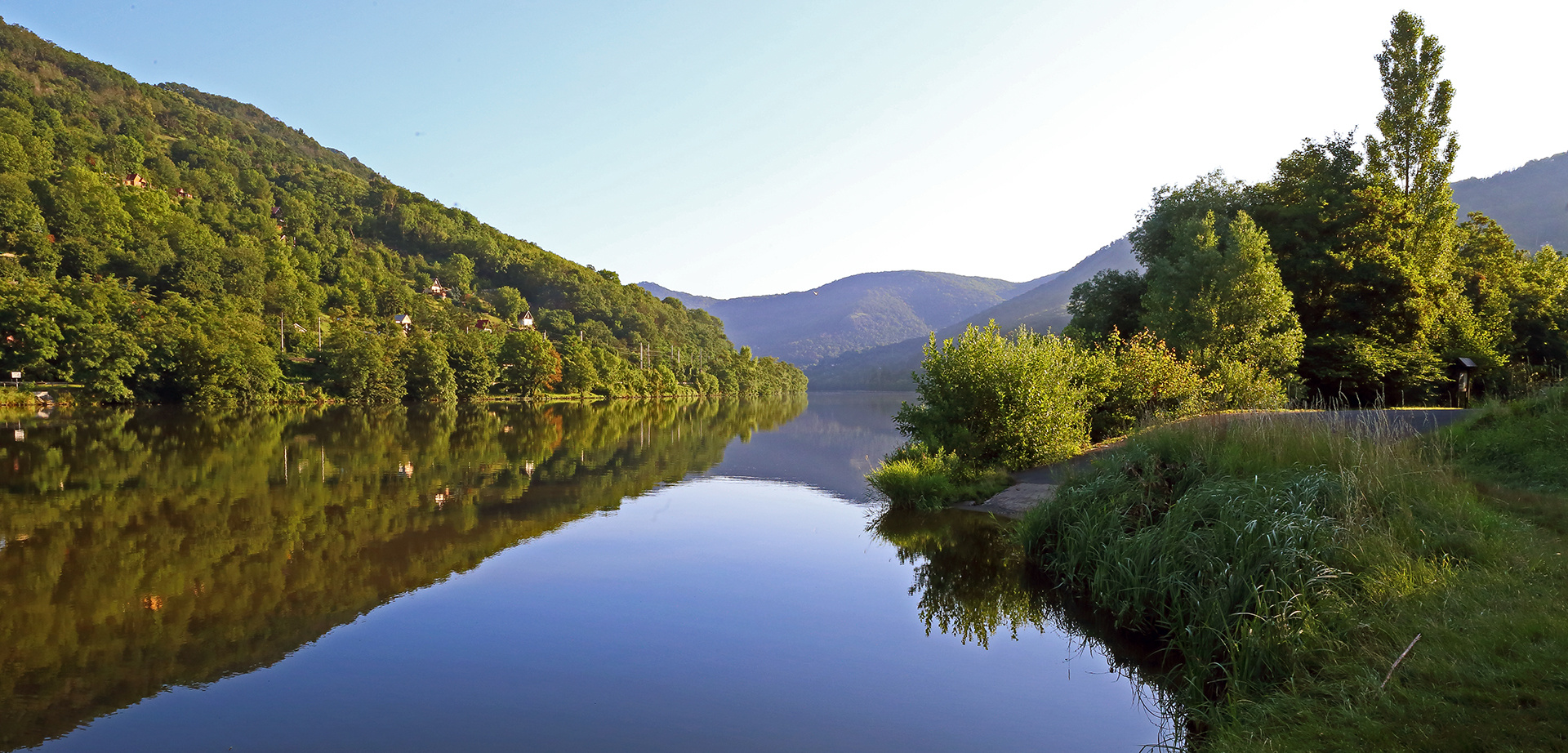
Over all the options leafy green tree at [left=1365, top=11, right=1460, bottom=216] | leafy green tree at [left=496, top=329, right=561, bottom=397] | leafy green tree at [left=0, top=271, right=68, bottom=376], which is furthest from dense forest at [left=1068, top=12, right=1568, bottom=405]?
leafy green tree at [left=0, top=271, right=68, bottom=376]

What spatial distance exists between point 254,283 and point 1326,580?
342ft

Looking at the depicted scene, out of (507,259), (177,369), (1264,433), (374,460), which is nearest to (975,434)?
(1264,433)

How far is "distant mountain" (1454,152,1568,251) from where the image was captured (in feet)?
353

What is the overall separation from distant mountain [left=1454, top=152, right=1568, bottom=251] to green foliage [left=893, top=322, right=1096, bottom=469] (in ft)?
394

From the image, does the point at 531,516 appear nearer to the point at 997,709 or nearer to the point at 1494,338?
the point at 997,709

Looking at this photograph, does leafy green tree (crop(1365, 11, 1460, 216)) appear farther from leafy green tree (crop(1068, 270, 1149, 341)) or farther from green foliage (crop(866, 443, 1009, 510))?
green foliage (crop(866, 443, 1009, 510))

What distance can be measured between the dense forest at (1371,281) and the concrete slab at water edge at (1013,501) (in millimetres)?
14169

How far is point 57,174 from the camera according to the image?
85.2 metres

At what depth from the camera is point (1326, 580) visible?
7.25 m

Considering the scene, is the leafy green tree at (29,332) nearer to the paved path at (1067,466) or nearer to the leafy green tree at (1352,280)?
the paved path at (1067,466)

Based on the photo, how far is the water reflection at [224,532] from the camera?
7.88 metres

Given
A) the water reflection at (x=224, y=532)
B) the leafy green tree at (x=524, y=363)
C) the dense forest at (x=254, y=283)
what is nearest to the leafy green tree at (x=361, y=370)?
the dense forest at (x=254, y=283)

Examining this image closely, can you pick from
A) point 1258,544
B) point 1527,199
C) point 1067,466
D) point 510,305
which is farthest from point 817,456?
point 1527,199

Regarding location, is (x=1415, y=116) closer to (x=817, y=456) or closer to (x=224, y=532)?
(x=817, y=456)
